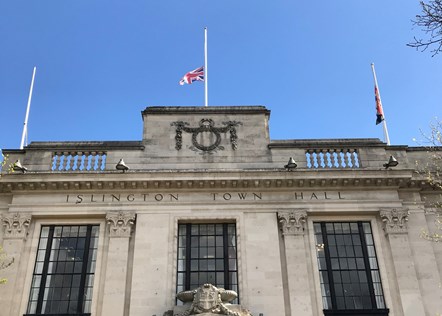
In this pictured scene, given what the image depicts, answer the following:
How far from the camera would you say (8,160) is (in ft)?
73.8

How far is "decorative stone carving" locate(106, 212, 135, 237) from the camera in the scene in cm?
2045

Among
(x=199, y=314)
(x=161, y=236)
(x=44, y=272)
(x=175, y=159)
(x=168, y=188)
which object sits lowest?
(x=199, y=314)

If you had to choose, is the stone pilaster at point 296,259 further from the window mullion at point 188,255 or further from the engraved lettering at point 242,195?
the window mullion at point 188,255

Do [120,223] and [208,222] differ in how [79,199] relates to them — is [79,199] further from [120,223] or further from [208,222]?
[208,222]

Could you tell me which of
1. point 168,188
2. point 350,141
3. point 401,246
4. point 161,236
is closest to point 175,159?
point 168,188

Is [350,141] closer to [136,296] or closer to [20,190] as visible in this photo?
[136,296]

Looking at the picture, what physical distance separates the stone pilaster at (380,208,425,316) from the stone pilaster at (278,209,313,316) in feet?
10.7

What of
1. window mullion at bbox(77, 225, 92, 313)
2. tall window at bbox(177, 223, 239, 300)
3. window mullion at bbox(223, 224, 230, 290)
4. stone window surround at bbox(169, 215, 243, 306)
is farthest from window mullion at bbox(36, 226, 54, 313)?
window mullion at bbox(223, 224, 230, 290)

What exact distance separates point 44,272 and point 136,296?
373cm

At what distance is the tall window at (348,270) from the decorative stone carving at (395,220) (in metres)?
0.72

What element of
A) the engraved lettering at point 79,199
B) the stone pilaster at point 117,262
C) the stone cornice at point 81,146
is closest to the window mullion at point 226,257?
the stone pilaster at point 117,262

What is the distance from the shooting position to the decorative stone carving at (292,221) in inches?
811

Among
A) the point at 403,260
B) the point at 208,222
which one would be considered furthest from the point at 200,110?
the point at 403,260

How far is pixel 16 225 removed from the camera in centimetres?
2055
